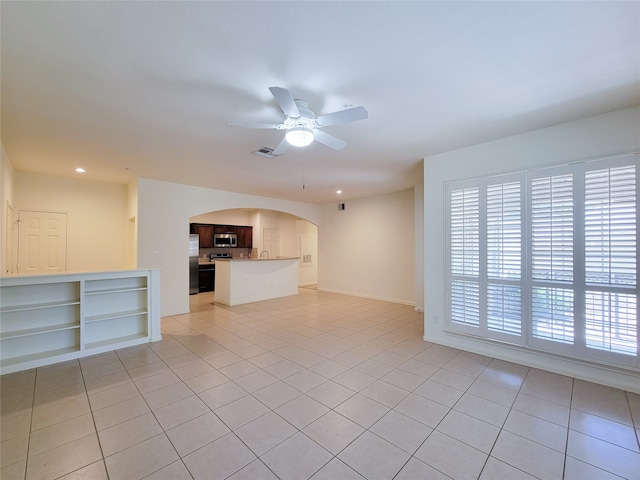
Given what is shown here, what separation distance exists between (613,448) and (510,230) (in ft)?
6.87

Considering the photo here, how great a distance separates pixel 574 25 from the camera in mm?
1603

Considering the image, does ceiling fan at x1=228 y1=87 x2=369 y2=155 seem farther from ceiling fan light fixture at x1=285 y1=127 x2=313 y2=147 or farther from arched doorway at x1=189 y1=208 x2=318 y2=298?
arched doorway at x1=189 y1=208 x2=318 y2=298

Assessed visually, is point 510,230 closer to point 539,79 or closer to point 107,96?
point 539,79

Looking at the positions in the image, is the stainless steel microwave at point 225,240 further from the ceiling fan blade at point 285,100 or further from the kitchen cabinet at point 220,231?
the ceiling fan blade at point 285,100

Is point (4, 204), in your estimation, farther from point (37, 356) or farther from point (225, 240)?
point (225, 240)

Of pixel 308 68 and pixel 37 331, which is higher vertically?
pixel 308 68

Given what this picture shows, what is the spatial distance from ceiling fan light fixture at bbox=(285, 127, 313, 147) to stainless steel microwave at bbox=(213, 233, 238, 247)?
23.2 feet

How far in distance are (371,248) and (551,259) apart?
4.36 metres

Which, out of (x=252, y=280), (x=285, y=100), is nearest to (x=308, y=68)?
(x=285, y=100)

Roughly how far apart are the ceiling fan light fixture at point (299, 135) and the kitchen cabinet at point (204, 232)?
6897 mm

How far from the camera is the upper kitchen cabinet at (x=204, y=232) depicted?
328 inches

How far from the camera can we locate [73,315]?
141 inches

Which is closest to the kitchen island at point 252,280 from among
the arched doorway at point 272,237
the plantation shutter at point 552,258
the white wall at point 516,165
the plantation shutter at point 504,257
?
the arched doorway at point 272,237

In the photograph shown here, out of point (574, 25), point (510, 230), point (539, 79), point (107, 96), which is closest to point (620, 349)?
point (510, 230)
